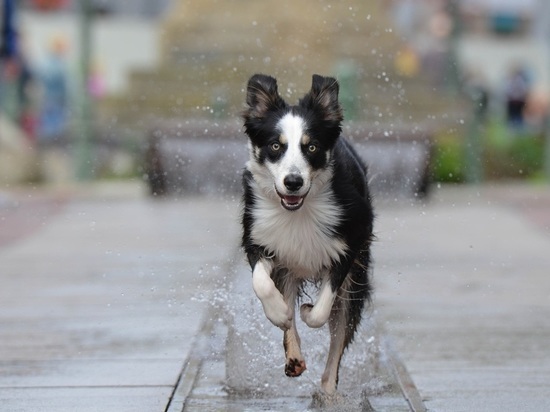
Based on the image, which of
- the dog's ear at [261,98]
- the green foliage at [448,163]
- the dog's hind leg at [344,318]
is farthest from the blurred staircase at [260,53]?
the dog's ear at [261,98]

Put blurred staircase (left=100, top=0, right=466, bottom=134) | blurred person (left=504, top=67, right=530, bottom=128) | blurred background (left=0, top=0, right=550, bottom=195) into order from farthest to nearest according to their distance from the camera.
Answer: blurred person (left=504, top=67, right=530, bottom=128) → blurred staircase (left=100, top=0, right=466, bottom=134) → blurred background (left=0, top=0, right=550, bottom=195)

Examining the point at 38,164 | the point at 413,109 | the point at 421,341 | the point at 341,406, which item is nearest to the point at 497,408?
the point at 341,406

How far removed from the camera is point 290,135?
6.72m

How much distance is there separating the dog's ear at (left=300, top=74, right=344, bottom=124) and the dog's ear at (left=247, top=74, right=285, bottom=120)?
0.45 ft

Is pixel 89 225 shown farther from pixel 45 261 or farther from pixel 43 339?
pixel 43 339

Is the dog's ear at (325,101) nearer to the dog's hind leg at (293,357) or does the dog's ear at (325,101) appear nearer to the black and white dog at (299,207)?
the black and white dog at (299,207)

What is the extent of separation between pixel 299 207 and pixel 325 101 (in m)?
0.55

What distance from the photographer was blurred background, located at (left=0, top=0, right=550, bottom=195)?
763 inches

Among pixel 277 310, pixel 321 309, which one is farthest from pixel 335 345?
pixel 277 310

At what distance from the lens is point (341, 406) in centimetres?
718

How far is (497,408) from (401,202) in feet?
33.5

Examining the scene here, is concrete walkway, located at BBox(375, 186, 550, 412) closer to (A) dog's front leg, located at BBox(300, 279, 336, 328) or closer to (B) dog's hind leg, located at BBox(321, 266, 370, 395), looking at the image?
(B) dog's hind leg, located at BBox(321, 266, 370, 395)

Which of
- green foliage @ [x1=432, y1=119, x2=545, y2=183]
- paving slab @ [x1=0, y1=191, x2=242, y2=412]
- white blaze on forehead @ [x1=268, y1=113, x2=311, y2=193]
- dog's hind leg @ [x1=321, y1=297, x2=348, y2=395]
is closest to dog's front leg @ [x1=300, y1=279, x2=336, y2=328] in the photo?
dog's hind leg @ [x1=321, y1=297, x2=348, y2=395]

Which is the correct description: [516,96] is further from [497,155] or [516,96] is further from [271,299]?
[271,299]
